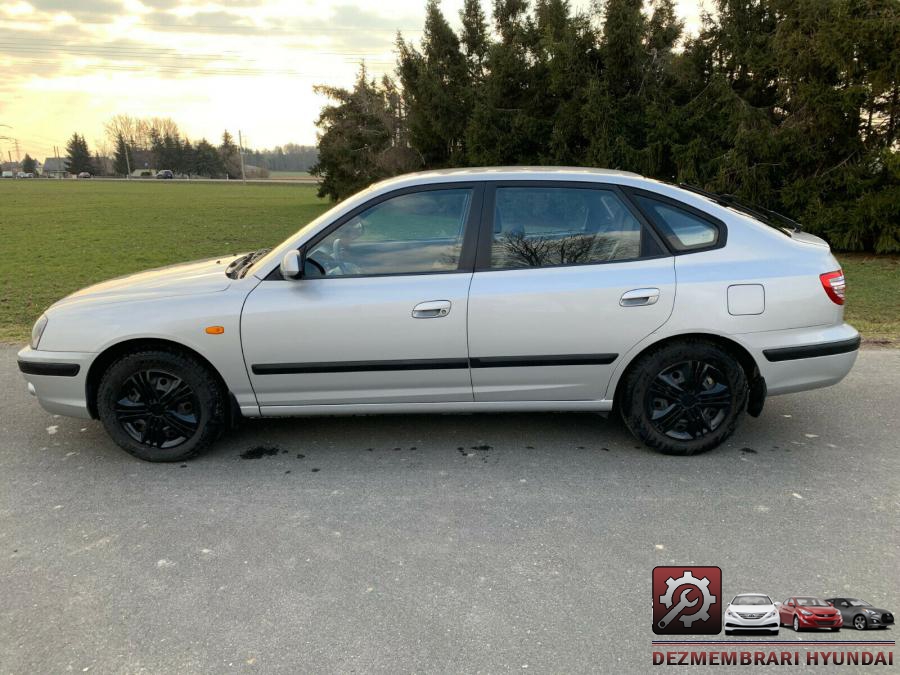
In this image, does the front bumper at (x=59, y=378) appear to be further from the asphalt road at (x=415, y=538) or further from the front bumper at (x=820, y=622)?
the front bumper at (x=820, y=622)

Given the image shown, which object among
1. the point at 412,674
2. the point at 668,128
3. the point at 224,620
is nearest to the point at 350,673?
the point at 412,674

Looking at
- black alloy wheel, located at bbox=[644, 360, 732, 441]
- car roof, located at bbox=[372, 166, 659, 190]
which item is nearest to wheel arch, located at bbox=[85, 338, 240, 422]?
car roof, located at bbox=[372, 166, 659, 190]

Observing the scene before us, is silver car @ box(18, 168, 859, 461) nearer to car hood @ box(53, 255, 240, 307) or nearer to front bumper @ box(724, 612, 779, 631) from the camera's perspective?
car hood @ box(53, 255, 240, 307)

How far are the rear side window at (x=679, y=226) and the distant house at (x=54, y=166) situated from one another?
139408 mm

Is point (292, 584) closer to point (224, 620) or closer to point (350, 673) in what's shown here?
point (224, 620)

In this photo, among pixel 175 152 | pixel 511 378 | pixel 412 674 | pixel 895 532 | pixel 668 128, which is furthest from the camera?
pixel 175 152

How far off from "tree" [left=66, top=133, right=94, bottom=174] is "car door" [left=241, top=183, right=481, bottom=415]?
13222cm

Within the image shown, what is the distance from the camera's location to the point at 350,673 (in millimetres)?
2273

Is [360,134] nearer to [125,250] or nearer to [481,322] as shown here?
[125,250]

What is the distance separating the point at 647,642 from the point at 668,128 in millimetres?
12060

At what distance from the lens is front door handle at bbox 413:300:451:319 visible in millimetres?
3689

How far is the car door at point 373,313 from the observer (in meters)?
3.71

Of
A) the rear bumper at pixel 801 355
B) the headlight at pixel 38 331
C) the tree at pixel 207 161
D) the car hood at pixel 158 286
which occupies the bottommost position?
the rear bumper at pixel 801 355

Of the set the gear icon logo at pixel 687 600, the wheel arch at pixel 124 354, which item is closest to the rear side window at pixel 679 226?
the gear icon logo at pixel 687 600
